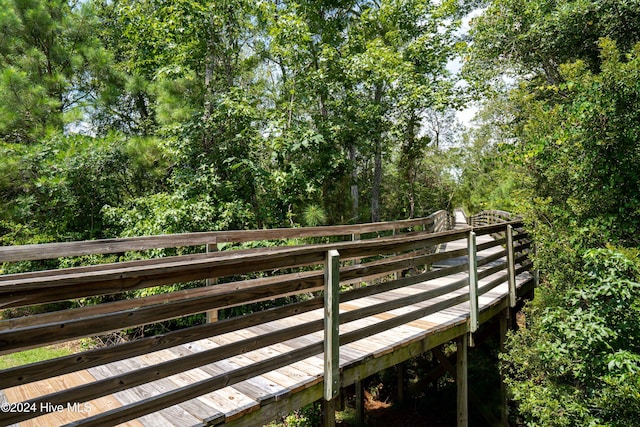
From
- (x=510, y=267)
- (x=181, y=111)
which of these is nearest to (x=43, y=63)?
(x=181, y=111)

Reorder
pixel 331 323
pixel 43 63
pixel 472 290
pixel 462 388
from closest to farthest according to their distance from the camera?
1. pixel 331 323
2. pixel 472 290
3. pixel 462 388
4. pixel 43 63

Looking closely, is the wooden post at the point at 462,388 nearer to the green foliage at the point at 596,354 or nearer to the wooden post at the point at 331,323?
the green foliage at the point at 596,354

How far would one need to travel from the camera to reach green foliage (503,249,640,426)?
298 cm

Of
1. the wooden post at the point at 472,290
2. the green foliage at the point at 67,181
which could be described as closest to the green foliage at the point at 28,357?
the green foliage at the point at 67,181

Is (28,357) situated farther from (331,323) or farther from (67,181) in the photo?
(331,323)

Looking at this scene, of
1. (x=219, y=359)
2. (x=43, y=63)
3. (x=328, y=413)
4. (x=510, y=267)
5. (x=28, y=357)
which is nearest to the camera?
(x=219, y=359)

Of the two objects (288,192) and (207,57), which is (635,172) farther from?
(207,57)

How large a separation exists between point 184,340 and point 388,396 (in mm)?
7048

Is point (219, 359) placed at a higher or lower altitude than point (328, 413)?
higher

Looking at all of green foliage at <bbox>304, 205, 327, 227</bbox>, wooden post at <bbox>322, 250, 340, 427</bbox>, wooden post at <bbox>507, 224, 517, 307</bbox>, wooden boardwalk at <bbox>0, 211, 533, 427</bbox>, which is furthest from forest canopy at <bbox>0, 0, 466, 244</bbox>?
wooden post at <bbox>322, 250, 340, 427</bbox>

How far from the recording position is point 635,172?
390 cm

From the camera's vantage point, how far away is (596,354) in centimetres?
331

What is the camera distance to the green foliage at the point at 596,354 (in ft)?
9.78

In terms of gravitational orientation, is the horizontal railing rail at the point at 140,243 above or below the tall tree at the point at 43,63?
below
